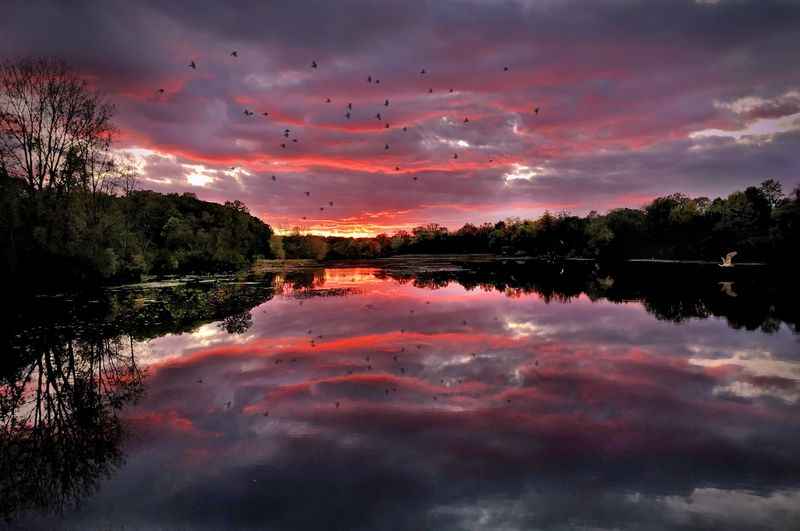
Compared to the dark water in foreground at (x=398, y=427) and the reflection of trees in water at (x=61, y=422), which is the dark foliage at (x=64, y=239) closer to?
the dark water in foreground at (x=398, y=427)

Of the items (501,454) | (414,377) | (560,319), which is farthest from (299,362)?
(560,319)

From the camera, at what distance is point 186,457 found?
9195 millimetres

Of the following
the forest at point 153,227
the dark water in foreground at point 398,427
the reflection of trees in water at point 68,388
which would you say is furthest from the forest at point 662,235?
the reflection of trees in water at point 68,388

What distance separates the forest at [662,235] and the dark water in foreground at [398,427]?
8300 cm

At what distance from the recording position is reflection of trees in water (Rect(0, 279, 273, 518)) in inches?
331

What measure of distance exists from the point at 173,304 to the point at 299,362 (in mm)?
→ 18987

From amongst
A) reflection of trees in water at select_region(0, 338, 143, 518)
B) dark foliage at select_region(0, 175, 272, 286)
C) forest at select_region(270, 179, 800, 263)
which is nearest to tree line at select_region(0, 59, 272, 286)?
dark foliage at select_region(0, 175, 272, 286)

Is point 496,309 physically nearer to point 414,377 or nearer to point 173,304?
point 414,377

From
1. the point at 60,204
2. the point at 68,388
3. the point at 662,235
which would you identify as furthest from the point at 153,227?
the point at 662,235

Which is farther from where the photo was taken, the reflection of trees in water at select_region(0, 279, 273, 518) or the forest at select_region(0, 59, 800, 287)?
the forest at select_region(0, 59, 800, 287)

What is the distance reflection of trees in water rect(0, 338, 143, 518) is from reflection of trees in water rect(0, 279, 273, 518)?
19 millimetres

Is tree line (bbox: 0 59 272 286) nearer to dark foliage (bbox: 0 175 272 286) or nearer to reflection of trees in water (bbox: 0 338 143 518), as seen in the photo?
dark foliage (bbox: 0 175 272 286)

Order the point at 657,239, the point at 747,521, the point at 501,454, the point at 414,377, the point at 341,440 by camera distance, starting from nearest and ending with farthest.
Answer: the point at 747,521, the point at 501,454, the point at 341,440, the point at 414,377, the point at 657,239

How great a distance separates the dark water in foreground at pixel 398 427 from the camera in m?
7.36
